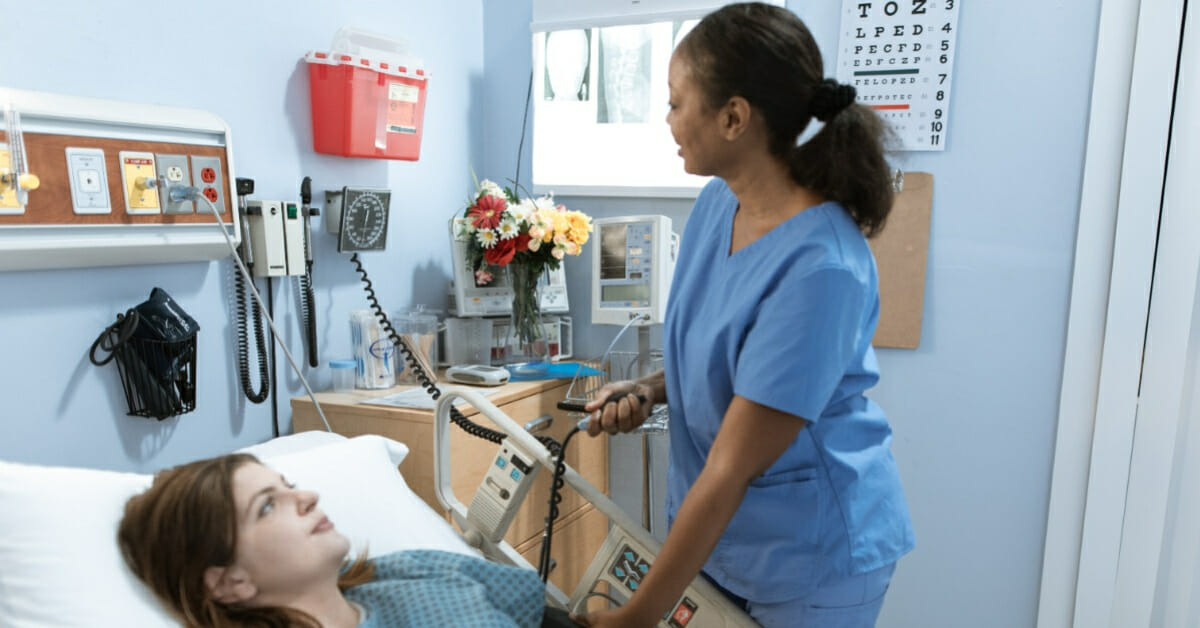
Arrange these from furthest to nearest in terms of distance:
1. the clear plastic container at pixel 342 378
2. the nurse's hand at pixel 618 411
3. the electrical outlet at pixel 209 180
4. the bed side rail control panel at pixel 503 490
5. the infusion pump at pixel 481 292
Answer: the infusion pump at pixel 481 292 < the clear plastic container at pixel 342 378 < the electrical outlet at pixel 209 180 < the bed side rail control panel at pixel 503 490 < the nurse's hand at pixel 618 411

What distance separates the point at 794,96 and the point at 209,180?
119 cm

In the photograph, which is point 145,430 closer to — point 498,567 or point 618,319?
point 498,567

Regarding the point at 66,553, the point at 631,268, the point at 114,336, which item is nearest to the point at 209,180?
the point at 114,336

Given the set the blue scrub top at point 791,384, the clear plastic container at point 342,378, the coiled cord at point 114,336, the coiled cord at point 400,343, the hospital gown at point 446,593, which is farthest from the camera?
the clear plastic container at point 342,378

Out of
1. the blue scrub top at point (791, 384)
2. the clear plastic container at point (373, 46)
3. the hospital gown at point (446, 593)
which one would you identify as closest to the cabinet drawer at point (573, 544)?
the hospital gown at point (446, 593)

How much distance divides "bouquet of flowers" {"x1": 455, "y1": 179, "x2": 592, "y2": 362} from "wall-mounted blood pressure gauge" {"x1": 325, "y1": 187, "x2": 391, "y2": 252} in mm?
258

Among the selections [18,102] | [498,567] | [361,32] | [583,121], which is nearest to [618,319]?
[583,121]

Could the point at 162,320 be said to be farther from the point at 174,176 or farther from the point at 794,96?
the point at 794,96

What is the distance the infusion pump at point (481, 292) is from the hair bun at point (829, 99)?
142 cm

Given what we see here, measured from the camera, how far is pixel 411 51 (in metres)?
2.37

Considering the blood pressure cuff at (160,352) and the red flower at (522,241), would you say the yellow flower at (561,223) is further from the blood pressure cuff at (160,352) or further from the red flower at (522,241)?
the blood pressure cuff at (160,352)

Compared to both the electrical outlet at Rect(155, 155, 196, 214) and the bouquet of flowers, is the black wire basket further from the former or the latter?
the bouquet of flowers

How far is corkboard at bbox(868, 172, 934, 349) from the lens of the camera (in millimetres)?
2229

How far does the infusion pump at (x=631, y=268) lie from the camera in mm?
2326
